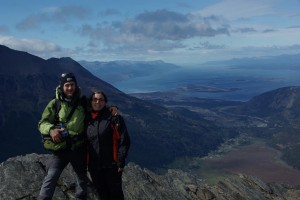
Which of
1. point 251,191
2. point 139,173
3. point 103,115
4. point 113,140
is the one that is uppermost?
point 103,115

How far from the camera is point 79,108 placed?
2220 centimetres

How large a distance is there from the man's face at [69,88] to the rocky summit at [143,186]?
28.5ft

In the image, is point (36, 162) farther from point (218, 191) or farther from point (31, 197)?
point (218, 191)

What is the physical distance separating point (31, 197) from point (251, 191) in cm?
3017

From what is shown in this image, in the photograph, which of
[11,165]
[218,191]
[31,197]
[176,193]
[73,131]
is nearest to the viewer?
[73,131]

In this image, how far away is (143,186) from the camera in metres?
37.2

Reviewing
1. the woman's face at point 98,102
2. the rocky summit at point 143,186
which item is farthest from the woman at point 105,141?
the rocky summit at point 143,186

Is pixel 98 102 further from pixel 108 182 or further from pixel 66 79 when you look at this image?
pixel 108 182

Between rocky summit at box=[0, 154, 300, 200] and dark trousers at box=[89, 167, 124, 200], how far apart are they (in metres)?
4.14

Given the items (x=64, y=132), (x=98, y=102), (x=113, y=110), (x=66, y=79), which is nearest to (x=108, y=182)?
(x=64, y=132)

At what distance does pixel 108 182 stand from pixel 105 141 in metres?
2.58

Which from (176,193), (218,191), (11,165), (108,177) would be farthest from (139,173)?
(108,177)

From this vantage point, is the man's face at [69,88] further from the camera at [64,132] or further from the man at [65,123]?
the camera at [64,132]

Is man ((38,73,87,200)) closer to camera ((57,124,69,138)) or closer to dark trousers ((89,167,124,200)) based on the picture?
camera ((57,124,69,138))
